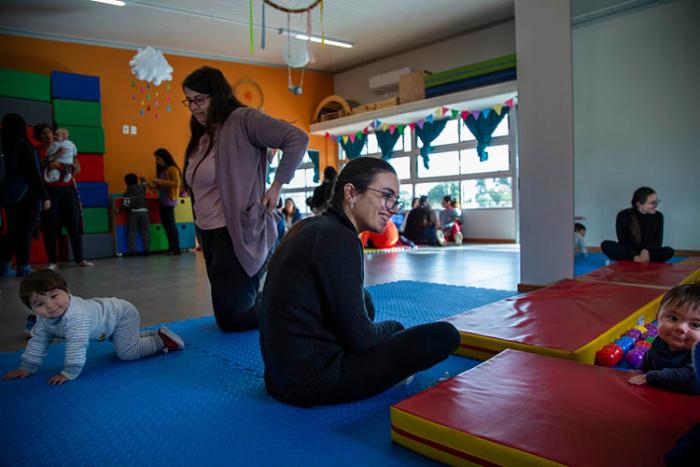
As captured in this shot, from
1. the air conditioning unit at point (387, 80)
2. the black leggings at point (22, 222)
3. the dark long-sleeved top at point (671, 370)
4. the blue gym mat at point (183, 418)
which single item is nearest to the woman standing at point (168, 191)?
the black leggings at point (22, 222)

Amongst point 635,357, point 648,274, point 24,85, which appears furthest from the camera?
point 24,85

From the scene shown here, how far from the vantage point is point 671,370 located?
5.09 feet

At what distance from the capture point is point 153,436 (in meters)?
1.55

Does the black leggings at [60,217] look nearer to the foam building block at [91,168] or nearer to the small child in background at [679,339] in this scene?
the foam building block at [91,168]

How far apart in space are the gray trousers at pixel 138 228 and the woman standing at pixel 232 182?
5.77 metres

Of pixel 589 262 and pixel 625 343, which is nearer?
pixel 625 343

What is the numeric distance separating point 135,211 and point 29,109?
2.05 meters

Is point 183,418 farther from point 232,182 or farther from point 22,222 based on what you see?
point 22,222

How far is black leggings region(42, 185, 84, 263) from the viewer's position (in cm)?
584

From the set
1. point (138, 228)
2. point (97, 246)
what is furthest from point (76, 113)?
point (97, 246)

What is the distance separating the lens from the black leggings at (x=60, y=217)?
19.2ft

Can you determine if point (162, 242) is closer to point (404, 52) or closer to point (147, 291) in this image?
point (147, 291)

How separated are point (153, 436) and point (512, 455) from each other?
1.07m

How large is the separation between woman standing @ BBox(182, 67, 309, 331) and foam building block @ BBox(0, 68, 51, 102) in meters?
5.93
